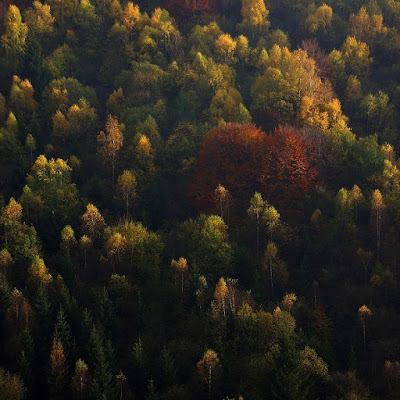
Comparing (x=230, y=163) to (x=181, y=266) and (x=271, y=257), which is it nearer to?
(x=271, y=257)

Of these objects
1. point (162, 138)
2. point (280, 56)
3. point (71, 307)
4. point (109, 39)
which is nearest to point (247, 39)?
point (280, 56)

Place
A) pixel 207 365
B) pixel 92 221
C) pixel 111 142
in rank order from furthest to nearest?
1. pixel 111 142
2. pixel 92 221
3. pixel 207 365

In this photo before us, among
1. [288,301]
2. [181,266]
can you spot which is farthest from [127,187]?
[288,301]

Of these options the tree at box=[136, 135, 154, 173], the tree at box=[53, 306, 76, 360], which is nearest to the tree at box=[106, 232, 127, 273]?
the tree at box=[53, 306, 76, 360]

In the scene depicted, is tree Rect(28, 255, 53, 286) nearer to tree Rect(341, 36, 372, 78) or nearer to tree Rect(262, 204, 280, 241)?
tree Rect(262, 204, 280, 241)

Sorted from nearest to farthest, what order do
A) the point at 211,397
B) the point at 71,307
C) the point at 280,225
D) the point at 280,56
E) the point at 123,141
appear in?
the point at 211,397 → the point at 71,307 → the point at 280,225 → the point at 123,141 → the point at 280,56

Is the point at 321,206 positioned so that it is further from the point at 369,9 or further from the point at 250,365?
the point at 369,9
